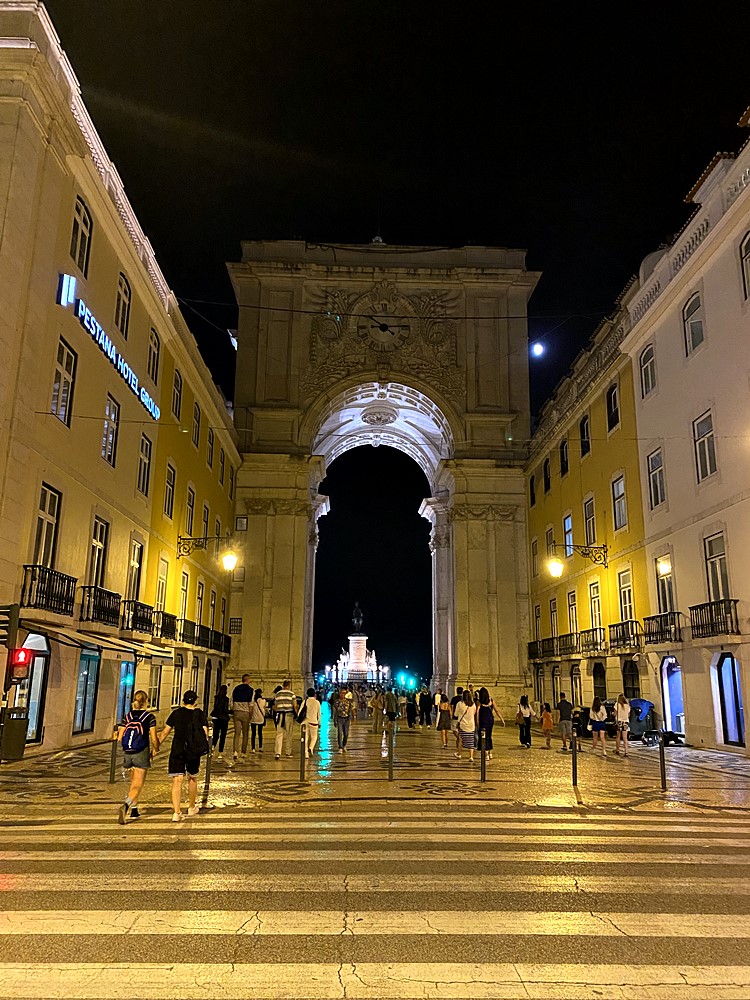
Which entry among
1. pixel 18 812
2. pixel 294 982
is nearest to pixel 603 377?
pixel 18 812

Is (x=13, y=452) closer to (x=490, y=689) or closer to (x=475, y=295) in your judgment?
(x=490, y=689)

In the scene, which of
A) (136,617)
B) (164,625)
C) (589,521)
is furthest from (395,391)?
(136,617)

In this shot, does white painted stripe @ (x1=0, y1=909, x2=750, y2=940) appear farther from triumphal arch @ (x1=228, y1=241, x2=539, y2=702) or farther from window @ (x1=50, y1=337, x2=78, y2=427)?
triumphal arch @ (x1=228, y1=241, x2=539, y2=702)

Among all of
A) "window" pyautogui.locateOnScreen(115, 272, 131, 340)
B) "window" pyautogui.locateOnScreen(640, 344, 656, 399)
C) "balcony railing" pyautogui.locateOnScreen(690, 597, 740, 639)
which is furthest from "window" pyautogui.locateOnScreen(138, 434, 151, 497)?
"balcony railing" pyautogui.locateOnScreen(690, 597, 740, 639)

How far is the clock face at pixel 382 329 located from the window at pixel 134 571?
24.9 metres

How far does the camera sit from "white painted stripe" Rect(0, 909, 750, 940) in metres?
5.69

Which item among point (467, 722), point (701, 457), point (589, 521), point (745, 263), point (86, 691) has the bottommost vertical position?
→ point (467, 722)

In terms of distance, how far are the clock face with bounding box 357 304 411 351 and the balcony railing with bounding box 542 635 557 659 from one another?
64.3 feet

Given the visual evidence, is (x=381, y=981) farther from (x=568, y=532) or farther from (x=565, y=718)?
(x=568, y=532)

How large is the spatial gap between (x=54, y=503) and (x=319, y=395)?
90.5ft

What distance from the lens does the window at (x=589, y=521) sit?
99.2 ft

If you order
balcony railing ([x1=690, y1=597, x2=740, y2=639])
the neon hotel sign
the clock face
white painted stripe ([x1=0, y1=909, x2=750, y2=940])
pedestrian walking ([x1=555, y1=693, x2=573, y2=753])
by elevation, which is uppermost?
the clock face

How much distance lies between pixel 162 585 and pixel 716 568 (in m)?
17.9

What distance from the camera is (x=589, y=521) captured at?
1211 inches
